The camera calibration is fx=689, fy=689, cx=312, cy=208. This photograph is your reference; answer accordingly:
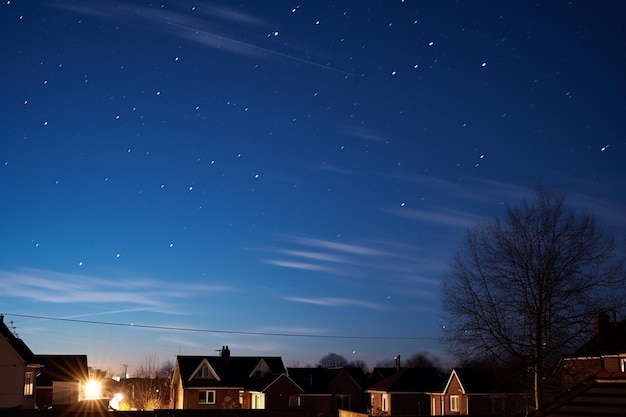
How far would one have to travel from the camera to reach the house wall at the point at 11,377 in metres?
47.5

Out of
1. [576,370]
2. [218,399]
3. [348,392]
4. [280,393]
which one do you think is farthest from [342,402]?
[576,370]

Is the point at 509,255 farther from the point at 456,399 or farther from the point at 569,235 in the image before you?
the point at 456,399

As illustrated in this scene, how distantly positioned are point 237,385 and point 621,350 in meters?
41.6

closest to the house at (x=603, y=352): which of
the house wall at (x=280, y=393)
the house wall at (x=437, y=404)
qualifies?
the house wall at (x=437, y=404)

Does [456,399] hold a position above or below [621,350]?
below

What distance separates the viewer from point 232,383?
231 feet

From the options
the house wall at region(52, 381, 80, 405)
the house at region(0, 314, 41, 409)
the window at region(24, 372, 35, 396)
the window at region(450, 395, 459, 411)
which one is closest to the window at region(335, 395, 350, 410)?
the window at region(450, 395, 459, 411)

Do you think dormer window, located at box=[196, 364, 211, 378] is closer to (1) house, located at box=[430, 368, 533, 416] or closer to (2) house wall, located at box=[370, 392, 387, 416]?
(2) house wall, located at box=[370, 392, 387, 416]

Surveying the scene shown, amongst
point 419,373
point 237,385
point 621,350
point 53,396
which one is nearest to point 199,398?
point 237,385

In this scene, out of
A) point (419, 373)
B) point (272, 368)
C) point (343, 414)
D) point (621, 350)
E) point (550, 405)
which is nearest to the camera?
point (550, 405)

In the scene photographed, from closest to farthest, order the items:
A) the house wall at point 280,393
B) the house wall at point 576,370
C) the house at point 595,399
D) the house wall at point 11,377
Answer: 1. the house at point 595,399
2. the house wall at point 576,370
3. the house wall at point 11,377
4. the house wall at point 280,393

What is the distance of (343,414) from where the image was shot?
49.6 m

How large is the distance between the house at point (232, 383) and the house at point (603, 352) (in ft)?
109

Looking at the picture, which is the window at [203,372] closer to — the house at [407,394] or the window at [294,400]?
the window at [294,400]
